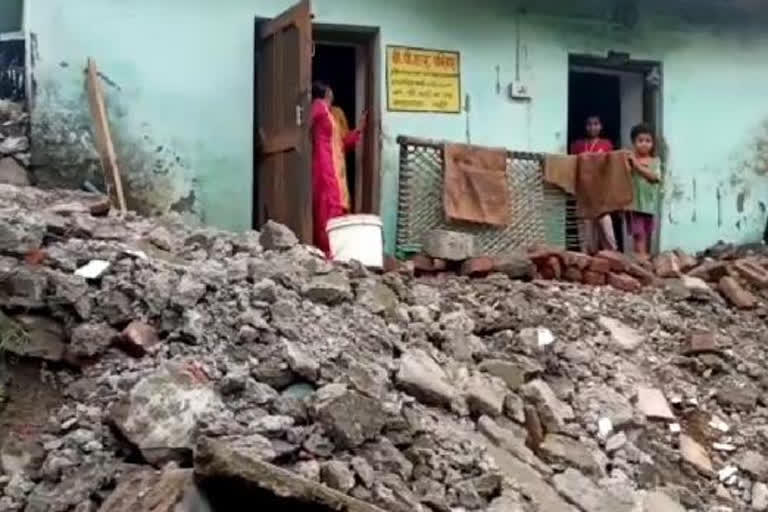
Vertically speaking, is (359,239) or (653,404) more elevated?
(359,239)

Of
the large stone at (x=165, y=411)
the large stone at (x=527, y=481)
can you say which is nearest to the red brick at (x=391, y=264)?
the large stone at (x=527, y=481)

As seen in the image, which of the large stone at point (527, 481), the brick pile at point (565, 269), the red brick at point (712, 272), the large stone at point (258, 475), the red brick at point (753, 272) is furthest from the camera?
the red brick at point (712, 272)

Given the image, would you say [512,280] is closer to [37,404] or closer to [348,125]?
[348,125]

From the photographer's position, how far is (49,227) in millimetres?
6629

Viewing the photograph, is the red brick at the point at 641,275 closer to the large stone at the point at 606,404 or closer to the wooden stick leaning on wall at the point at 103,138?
A: the large stone at the point at 606,404

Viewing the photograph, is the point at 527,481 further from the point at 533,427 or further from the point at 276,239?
the point at 276,239

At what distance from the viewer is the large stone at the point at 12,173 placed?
327 inches

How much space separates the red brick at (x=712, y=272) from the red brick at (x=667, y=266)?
0.12 metres

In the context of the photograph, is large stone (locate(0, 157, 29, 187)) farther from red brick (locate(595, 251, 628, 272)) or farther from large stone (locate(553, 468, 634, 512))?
large stone (locate(553, 468, 634, 512))

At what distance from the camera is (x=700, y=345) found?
7.55 meters

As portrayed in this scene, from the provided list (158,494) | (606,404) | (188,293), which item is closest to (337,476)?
(158,494)

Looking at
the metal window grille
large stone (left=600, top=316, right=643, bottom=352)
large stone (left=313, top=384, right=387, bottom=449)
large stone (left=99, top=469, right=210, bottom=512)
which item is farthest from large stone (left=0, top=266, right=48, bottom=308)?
the metal window grille

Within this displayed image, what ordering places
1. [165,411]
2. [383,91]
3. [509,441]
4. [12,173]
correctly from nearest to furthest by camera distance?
1. [165,411]
2. [509,441]
3. [12,173]
4. [383,91]

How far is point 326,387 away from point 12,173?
3.91 m
